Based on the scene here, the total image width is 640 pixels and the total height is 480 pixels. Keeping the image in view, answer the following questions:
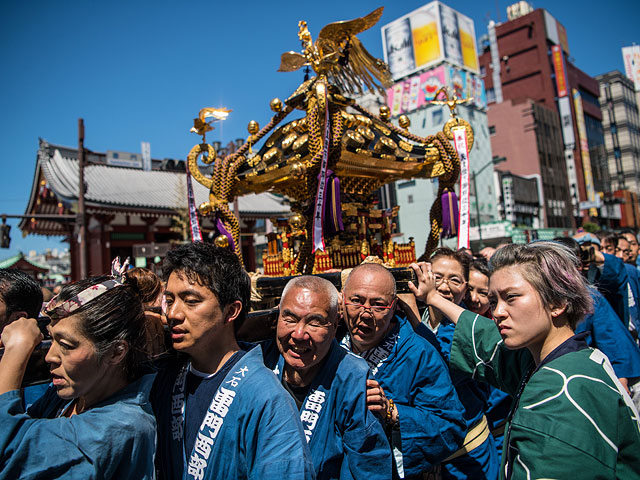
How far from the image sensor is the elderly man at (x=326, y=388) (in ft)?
5.72

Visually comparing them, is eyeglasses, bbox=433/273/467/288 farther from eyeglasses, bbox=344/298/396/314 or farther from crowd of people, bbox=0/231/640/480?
eyeglasses, bbox=344/298/396/314

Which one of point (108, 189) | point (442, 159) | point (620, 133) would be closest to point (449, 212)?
point (442, 159)

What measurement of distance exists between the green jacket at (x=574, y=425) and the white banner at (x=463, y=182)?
13.1 feet

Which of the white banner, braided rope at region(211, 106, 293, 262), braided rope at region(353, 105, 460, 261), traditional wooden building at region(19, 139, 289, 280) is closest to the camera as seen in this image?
the white banner

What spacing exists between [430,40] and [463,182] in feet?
110

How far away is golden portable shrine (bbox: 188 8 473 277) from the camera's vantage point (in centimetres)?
487

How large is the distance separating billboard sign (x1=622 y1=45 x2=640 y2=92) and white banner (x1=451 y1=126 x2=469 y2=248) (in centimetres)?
6662

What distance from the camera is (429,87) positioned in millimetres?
33406

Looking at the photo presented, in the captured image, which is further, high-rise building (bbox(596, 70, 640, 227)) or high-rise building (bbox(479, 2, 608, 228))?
high-rise building (bbox(596, 70, 640, 227))

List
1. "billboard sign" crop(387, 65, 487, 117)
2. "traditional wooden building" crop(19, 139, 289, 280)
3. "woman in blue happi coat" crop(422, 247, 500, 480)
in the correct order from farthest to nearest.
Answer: "billboard sign" crop(387, 65, 487, 117)
"traditional wooden building" crop(19, 139, 289, 280)
"woman in blue happi coat" crop(422, 247, 500, 480)

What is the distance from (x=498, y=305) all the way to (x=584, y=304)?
0.33 m

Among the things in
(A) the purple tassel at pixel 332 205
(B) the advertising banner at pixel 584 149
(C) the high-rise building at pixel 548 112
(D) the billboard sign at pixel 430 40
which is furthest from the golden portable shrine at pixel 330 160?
(B) the advertising banner at pixel 584 149

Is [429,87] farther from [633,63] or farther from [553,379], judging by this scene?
[633,63]

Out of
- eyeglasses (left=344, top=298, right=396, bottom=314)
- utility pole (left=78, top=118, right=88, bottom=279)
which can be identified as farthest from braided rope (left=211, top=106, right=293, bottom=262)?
utility pole (left=78, top=118, right=88, bottom=279)
